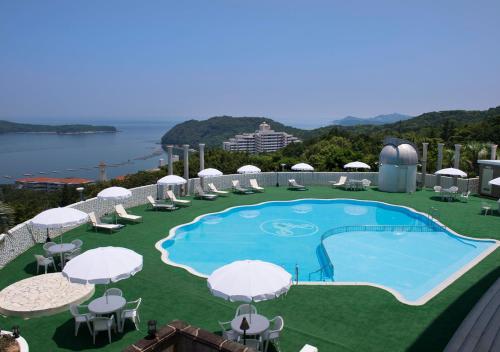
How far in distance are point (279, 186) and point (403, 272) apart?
13768 millimetres

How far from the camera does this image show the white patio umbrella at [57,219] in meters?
10.9

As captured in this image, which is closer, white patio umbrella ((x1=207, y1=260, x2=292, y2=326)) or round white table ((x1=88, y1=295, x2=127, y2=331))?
white patio umbrella ((x1=207, y1=260, x2=292, y2=326))

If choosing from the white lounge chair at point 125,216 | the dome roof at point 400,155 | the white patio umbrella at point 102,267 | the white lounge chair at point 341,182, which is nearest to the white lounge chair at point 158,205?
the white lounge chair at point 125,216

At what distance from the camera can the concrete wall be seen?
39.6 ft

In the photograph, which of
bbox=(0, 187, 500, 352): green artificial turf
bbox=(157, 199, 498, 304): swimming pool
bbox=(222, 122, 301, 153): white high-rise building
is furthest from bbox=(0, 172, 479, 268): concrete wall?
bbox=(222, 122, 301, 153): white high-rise building

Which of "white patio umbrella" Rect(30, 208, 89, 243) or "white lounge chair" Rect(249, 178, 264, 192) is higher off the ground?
"white patio umbrella" Rect(30, 208, 89, 243)

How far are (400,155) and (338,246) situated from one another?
36.4 feet

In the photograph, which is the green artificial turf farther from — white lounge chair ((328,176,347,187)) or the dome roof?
white lounge chair ((328,176,347,187))

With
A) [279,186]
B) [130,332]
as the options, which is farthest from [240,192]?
[130,332]

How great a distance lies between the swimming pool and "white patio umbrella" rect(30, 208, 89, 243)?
2.95 m

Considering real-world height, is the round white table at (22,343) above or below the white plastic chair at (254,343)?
below

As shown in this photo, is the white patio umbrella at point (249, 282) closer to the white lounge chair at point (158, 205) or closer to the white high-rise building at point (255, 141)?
the white lounge chair at point (158, 205)

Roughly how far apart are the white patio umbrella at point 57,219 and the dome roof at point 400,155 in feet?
60.9

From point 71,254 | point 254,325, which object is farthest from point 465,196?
point 71,254
